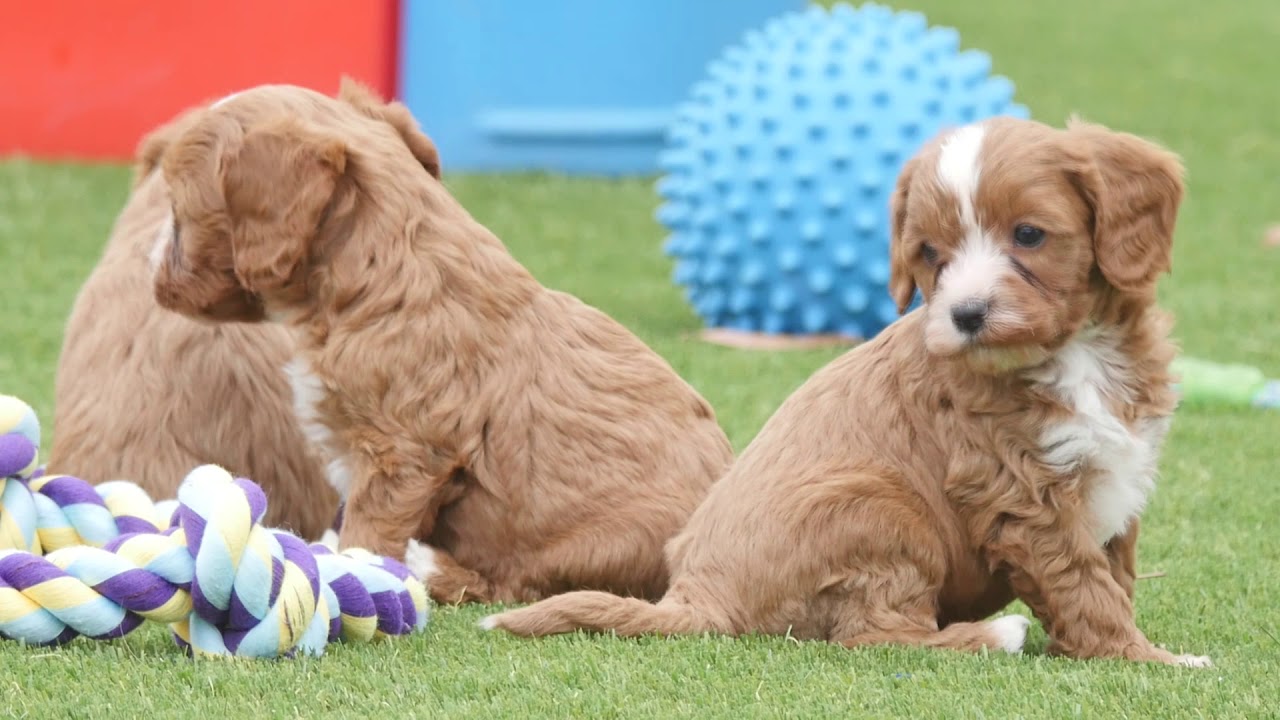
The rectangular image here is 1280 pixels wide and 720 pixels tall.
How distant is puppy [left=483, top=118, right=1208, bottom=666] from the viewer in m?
3.77

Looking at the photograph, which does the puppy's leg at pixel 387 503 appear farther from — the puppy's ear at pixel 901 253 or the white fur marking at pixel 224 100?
the puppy's ear at pixel 901 253

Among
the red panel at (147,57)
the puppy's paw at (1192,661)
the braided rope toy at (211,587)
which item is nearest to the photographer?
the braided rope toy at (211,587)

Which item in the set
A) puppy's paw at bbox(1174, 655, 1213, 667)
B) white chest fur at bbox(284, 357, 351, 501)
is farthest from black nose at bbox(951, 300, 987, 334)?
white chest fur at bbox(284, 357, 351, 501)

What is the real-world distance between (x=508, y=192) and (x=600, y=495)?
23.2 feet

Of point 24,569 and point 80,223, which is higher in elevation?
point 24,569

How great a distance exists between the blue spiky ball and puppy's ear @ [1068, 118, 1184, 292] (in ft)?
11.3

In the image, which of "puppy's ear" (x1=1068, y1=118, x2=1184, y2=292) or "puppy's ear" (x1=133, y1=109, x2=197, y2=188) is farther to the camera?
"puppy's ear" (x1=133, y1=109, x2=197, y2=188)

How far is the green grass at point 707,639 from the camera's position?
344 centimetres

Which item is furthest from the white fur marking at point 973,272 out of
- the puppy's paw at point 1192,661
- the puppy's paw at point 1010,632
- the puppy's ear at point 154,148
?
the puppy's ear at point 154,148

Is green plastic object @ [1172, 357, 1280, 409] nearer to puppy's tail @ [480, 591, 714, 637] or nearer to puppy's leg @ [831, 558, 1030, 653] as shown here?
puppy's leg @ [831, 558, 1030, 653]

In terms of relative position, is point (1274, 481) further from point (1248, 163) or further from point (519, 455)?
point (1248, 163)

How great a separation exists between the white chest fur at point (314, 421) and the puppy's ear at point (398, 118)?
694 mm

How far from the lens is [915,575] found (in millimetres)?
3920

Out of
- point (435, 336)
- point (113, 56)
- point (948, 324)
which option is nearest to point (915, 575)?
point (948, 324)
